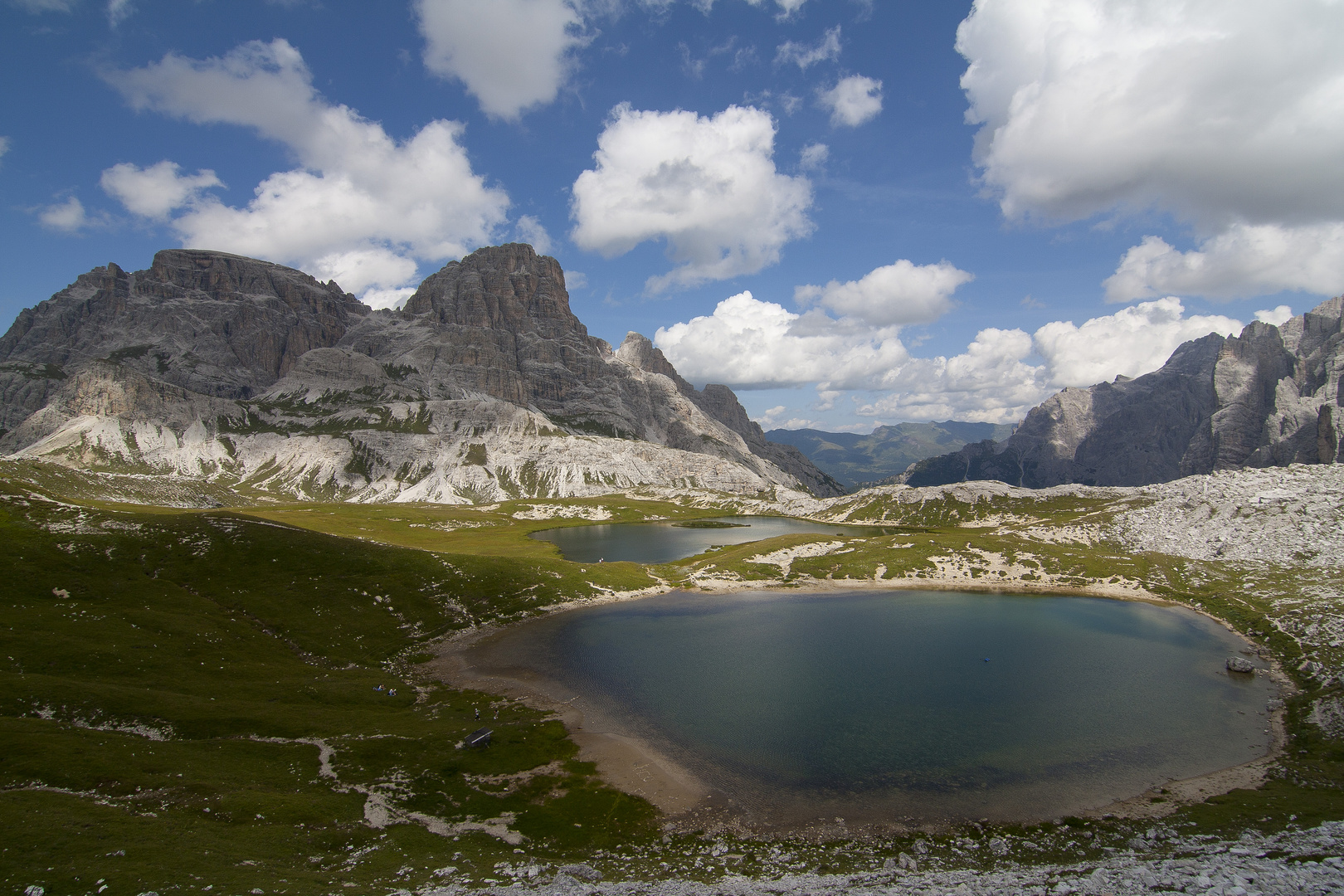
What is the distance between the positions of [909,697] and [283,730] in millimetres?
56063

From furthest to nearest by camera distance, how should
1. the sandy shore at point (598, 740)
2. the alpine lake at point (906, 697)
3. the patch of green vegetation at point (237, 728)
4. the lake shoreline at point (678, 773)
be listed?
the sandy shore at point (598, 740) < the alpine lake at point (906, 697) < the lake shoreline at point (678, 773) < the patch of green vegetation at point (237, 728)

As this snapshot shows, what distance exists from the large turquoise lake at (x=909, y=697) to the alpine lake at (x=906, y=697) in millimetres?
223

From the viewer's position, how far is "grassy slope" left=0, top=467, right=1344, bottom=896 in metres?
29.0

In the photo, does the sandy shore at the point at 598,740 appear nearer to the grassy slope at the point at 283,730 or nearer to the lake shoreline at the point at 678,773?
the lake shoreline at the point at 678,773

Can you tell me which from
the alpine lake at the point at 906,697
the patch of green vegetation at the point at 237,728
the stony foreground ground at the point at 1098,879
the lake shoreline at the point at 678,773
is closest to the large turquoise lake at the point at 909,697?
the alpine lake at the point at 906,697

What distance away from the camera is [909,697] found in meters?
57.3

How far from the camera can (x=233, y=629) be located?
2586 inches

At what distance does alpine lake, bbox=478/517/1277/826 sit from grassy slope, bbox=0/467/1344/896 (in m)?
4.47

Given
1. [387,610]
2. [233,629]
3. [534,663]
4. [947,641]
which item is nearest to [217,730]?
[233,629]

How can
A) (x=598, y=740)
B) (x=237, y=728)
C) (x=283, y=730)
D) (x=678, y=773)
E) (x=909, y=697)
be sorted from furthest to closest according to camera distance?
1. (x=909, y=697)
2. (x=598, y=740)
3. (x=283, y=730)
4. (x=237, y=728)
5. (x=678, y=773)

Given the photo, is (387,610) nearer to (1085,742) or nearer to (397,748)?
(397,748)

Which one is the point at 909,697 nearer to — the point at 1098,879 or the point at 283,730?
the point at 1098,879

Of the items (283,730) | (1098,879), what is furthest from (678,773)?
(283,730)

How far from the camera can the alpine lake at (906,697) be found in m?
41.7
